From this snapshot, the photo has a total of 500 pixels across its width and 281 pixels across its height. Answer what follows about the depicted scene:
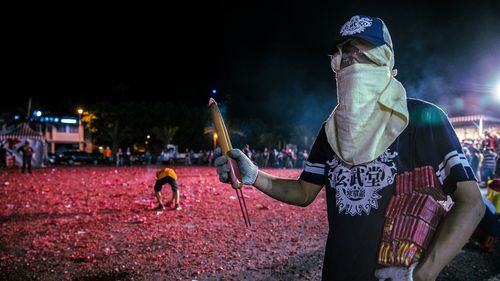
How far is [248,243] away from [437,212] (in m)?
6.57

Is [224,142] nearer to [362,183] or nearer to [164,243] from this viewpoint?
[362,183]

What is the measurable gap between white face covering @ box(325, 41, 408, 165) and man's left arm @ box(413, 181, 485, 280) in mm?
414

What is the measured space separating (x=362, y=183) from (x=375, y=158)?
153mm

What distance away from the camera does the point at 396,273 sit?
5.67ft

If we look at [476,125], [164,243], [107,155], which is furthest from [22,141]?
[476,125]

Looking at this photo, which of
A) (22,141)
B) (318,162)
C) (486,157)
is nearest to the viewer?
(318,162)

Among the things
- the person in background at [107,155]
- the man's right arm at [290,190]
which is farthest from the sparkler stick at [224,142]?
the person in background at [107,155]

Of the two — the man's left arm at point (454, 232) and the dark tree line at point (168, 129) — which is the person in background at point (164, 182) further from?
the dark tree line at point (168, 129)

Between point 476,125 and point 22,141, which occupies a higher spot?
point 476,125

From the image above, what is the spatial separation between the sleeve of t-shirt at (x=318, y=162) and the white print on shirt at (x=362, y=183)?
27cm

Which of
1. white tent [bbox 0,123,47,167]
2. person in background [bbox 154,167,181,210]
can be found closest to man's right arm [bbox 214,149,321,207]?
person in background [bbox 154,167,181,210]

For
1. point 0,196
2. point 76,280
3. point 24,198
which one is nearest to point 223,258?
point 76,280

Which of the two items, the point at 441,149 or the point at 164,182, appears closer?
the point at 441,149

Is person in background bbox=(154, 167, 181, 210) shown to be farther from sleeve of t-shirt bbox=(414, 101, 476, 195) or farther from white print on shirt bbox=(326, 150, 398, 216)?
sleeve of t-shirt bbox=(414, 101, 476, 195)
